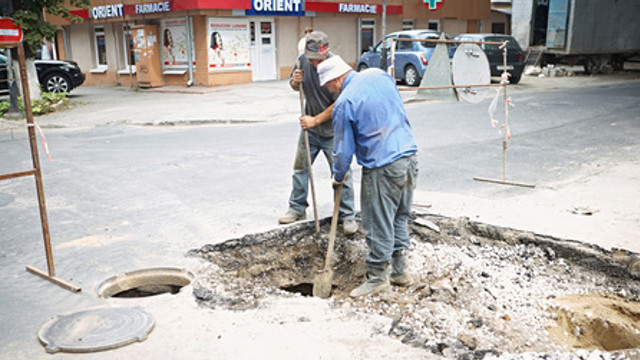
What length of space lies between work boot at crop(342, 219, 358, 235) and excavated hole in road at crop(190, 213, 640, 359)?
0.08 m

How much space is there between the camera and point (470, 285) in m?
4.32

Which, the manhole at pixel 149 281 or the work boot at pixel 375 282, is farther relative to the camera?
the manhole at pixel 149 281

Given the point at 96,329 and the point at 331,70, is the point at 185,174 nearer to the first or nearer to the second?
the point at 331,70

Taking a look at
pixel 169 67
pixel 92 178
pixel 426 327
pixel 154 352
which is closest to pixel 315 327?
pixel 426 327

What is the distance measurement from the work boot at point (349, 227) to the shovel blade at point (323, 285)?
83 cm

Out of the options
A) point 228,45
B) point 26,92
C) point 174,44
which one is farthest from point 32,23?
point 26,92

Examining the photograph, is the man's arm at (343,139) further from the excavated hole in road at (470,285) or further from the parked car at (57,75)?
the parked car at (57,75)

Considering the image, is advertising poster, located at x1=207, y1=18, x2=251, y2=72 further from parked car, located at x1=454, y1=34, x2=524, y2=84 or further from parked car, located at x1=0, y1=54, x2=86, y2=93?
parked car, located at x1=454, y1=34, x2=524, y2=84

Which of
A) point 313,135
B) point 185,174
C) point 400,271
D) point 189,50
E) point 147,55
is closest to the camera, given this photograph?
point 400,271

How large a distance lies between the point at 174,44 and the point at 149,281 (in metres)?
18.3

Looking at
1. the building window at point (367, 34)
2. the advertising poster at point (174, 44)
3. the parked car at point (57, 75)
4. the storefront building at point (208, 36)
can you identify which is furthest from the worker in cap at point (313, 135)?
the building window at point (367, 34)

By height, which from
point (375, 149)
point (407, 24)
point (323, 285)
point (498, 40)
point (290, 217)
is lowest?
point (323, 285)

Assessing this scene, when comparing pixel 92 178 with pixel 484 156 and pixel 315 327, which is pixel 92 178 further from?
pixel 484 156

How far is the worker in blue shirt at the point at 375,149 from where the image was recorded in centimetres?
408
